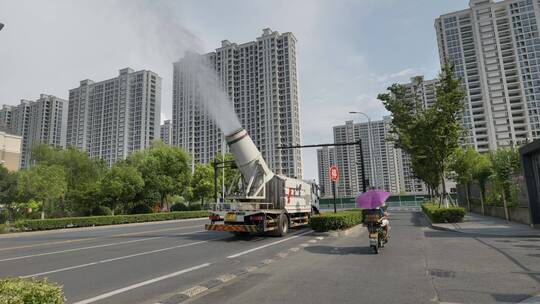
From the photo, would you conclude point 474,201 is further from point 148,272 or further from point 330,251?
point 148,272

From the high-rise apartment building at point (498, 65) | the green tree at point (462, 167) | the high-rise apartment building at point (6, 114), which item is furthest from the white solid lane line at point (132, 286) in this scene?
the high-rise apartment building at point (6, 114)

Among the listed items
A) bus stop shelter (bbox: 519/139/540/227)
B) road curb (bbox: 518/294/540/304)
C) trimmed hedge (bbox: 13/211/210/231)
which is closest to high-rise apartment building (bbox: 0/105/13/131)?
trimmed hedge (bbox: 13/211/210/231)

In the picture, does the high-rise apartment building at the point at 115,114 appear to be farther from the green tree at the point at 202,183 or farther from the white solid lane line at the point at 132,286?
the white solid lane line at the point at 132,286

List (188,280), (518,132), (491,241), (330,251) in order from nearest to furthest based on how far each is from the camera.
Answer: (188,280) → (330,251) → (491,241) → (518,132)

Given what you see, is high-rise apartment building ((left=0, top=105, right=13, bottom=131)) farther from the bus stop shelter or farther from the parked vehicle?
the bus stop shelter

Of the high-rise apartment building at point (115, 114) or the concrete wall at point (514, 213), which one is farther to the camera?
the high-rise apartment building at point (115, 114)

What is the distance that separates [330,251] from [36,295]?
318 inches

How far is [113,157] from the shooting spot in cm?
10450

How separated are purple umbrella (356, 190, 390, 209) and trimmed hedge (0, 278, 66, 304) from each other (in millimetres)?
7815

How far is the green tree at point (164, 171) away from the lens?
139 ft

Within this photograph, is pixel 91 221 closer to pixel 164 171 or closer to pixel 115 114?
pixel 164 171

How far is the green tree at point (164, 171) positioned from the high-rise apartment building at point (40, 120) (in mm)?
72986

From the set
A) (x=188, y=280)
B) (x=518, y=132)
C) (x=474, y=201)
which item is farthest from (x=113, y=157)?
(x=518, y=132)

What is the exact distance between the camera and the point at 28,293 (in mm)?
2992
